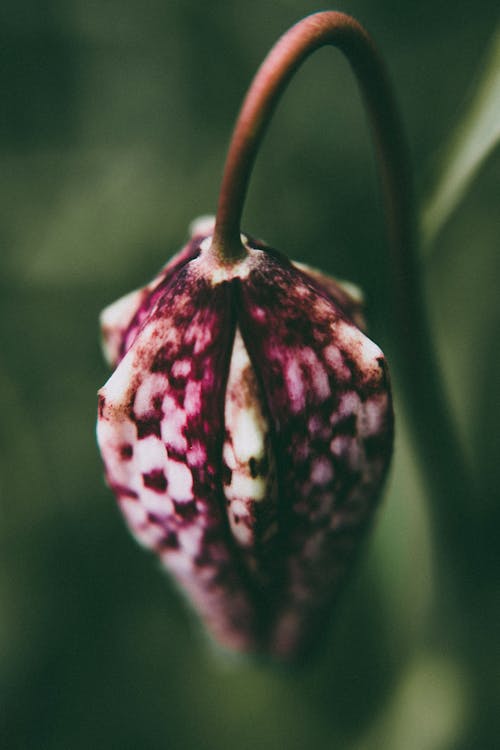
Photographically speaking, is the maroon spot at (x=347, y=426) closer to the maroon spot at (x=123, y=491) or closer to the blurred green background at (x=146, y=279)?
the maroon spot at (x=123, y=491)

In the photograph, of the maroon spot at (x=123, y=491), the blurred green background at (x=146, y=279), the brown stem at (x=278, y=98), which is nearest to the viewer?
the brown stem at (x=278, y=98)

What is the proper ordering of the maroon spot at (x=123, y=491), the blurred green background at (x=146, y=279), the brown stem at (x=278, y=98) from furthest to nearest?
1. the blurred green background at (x=146, y=279)
2. the maroon spot at (x=123, y=491)
3. the brown stem at (x=278, y=98)

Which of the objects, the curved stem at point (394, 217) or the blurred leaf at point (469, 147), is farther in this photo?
the blurred leaf at point (469, 147)

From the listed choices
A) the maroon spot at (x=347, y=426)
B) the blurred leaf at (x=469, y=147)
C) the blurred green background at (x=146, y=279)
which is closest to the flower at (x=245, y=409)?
the maroon spot at (x=347, y=426)

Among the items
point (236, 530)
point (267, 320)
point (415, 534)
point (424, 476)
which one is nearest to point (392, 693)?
point (415, 534)

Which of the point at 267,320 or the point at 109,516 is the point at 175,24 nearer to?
the point at 109,516

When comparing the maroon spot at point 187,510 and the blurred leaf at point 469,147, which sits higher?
the blurred leaf at point 469,147

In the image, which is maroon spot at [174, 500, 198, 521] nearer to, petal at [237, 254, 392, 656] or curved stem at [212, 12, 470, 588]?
petal at [237, 254, 392, 656]

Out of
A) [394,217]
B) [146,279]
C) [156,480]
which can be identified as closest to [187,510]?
[156,480]
